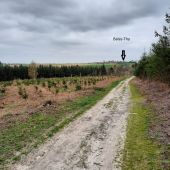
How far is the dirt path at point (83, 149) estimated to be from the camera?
870cm

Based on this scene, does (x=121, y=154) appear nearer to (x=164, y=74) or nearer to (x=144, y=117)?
(x=144, y=117)

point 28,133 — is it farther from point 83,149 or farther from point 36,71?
point 36,71

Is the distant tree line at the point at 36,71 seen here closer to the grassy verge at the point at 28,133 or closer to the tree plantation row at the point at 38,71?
the tree plantation row at the point at 38,71

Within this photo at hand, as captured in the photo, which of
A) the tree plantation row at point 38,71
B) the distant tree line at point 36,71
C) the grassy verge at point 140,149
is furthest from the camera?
the distant tree line at point 36,71

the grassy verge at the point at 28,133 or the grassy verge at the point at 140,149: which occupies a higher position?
the grassy verge at the point at 140,149

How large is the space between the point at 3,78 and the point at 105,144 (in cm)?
9859

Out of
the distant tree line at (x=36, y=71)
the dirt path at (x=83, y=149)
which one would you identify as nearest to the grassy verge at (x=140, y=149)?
the dirt path at (x=83, y=149)

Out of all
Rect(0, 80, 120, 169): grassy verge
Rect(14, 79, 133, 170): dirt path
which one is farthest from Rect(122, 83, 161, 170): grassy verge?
Rect(0, 80, 120, 169): grassy verge

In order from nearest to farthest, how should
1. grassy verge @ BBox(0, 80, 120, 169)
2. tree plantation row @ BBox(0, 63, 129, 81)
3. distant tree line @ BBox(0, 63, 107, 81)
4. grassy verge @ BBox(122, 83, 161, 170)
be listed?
grassy verge @ BBox(122, 83, 161, 170), grassy verge @ BBox(0, 80, 120, 169), tree plantation row @ BBox(0, 63, 129, 81), distant tree line @ BBox(0, 63, 107, 81)

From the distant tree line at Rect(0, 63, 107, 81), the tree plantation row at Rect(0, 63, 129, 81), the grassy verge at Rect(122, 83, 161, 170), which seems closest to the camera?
the grassy verge at Rect(122, 83, 161, 170)

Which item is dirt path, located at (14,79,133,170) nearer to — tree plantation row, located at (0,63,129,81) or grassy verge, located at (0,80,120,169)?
grassy verge, located at (0,80,120,169)

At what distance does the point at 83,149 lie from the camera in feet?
33.7

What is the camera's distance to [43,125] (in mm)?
14805

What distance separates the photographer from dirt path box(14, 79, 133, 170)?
870 cm
